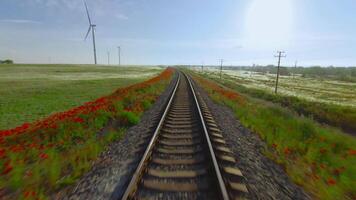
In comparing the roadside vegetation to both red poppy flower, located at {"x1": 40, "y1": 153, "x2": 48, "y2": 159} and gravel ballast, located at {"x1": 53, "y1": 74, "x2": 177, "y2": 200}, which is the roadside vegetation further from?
gravel ballast, located at {"x1": 53, "y1": 74, "x2": 177, "y2": 200}

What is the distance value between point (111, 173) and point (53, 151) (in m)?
2.58

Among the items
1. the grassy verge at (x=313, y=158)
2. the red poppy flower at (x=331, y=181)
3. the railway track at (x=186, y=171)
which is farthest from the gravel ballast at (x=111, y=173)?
the red poppy flower at (x=331, y=181)

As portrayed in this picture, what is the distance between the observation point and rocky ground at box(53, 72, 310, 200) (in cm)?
366

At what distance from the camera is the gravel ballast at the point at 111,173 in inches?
142

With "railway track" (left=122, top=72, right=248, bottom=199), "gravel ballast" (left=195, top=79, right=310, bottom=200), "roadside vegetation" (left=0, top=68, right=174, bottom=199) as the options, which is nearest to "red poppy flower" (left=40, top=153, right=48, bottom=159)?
"roadside vegetation" (left=0, top=68, right=174, bottom=199)

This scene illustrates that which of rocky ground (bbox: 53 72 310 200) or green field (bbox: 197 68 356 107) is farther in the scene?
green field (bbox: 197 68 356 107)

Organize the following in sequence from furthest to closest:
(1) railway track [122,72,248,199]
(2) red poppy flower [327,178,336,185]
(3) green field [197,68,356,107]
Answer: (3) green field [197,68,356,107], (2) red poppy flower [327,178,336,185], (1) railway track [122,72,248,199]

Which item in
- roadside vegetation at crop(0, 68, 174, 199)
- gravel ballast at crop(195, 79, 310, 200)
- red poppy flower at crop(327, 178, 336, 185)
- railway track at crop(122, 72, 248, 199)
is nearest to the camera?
railway track at crop(122, 72, 248, 199)

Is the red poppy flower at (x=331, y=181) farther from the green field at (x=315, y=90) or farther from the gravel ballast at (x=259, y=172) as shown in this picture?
the green field at (x=315, y=90)

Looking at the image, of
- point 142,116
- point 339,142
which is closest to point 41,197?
point 142,116

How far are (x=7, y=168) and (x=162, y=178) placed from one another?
3.98 meters

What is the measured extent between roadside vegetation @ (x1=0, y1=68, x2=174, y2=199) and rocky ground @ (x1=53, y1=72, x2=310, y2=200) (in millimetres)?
376

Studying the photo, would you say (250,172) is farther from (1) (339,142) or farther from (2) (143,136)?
(1) (339,142)

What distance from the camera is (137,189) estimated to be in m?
3.47
